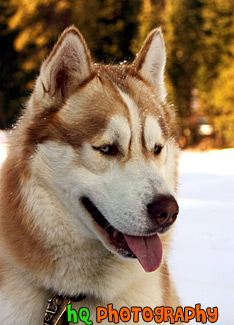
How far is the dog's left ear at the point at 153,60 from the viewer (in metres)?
2.76

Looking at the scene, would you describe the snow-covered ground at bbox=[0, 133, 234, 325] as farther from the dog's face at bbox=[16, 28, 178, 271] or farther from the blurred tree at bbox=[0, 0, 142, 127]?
the blurred tree at bbox=[0, 0, 142, 127]

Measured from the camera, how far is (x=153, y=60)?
2.86 meters

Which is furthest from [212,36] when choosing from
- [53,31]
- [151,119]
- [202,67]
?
[151,119]

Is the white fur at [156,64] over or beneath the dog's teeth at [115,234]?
over

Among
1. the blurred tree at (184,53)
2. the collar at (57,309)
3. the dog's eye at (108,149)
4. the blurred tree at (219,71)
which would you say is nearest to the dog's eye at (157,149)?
the dog's eye at (108,149)

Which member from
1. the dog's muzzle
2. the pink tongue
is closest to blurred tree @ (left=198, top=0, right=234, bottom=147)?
the pink tongue

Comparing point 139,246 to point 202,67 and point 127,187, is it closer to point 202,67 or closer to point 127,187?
point 127,187

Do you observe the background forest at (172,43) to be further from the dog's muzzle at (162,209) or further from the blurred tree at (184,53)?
the dog's muzzle at (162,209)

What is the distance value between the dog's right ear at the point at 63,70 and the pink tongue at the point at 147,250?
85cm

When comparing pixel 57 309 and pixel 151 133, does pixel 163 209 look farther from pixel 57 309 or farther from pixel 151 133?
pixel 57 309

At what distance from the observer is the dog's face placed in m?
2.20

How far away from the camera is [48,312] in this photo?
2279mm

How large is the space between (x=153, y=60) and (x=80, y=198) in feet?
3.49

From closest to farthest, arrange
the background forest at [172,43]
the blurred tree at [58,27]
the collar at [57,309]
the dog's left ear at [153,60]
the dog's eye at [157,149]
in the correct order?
the collar at [57,309] → the dog's eye at [157,149] → the dog's left ear at [153,60] → the background forest at [172,43] → the blurred tree at [58,27]
